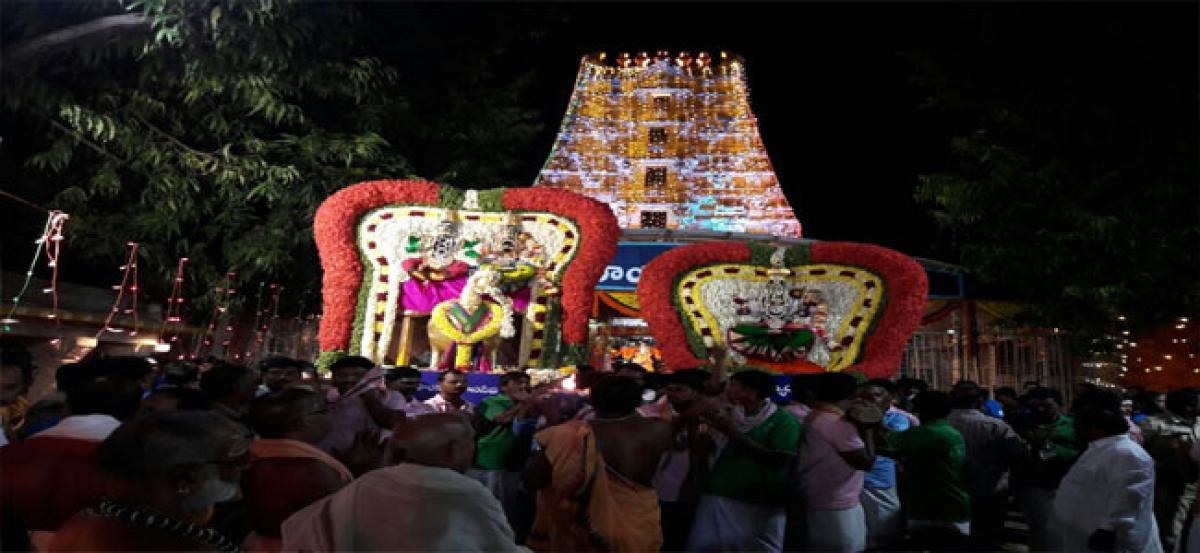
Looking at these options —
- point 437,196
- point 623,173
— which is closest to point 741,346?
point 437,196

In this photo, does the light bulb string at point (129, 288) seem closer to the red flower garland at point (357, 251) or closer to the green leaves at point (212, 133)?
the green leaves at point (212, 133)

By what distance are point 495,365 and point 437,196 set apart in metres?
2.42

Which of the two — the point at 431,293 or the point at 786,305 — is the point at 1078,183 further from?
the point at 431,293

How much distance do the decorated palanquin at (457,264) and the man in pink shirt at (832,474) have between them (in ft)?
18.1

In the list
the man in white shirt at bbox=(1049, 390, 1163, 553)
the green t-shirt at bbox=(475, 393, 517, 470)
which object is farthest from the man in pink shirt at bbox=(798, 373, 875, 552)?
Answer: the green t-shirt at bbox=(475, 393, 517, 470)

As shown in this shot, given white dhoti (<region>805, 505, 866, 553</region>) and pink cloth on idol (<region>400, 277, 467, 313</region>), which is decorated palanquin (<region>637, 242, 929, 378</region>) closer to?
pink cloth on idol (<region>400, 277, 467, 313</region>)

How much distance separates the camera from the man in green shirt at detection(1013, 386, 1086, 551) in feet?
18.6

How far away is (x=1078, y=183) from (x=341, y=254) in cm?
1132

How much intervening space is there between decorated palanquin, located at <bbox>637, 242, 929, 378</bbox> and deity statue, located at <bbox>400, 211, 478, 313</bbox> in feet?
8.64

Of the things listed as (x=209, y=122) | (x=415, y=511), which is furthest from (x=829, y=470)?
(x=209, y=122)

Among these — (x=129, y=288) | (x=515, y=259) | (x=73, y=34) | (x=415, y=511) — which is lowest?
(x=415, y=511)

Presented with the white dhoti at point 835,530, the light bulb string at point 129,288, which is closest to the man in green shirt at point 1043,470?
the white dhoti at point 835,530

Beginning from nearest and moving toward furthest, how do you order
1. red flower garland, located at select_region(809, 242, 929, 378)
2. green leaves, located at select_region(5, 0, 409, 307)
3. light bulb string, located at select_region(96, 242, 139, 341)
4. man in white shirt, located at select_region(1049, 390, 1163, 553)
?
man in white shirt, located at select_region(1049, 390, 1163, 553)
green leaves, located at select_region(5, 0, 409, 307)
light bulb string, located at select_region(96, 242, 139, 341)
red flower garland, located at select_region(809, 242, 929, 378)

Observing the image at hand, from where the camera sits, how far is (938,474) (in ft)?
16.8
